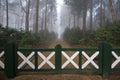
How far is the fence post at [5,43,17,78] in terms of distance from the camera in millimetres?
8567

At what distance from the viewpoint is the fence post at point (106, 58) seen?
8.66 meters

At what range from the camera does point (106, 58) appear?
343 inches

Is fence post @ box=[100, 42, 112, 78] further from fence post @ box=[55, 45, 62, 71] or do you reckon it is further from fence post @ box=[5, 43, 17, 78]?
fence post @ box=[5, 43, 17, 78]

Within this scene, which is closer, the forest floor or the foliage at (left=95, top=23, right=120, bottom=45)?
the forest floor

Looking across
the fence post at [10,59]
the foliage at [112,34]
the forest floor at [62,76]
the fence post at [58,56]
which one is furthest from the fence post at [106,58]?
the foliage at [112,34]

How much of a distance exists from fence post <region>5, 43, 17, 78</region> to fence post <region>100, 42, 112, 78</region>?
12.6 ft

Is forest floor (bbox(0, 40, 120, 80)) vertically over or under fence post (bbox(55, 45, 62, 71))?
under

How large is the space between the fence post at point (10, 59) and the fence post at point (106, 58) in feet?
12.6

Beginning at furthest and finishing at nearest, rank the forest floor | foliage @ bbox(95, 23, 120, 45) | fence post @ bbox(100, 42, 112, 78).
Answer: foliage @ bbox(95, 23, 120, 45) < fence post @ bbox(100, 42, 112, 78) < the forest floor

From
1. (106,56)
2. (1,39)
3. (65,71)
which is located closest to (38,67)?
(65,71)

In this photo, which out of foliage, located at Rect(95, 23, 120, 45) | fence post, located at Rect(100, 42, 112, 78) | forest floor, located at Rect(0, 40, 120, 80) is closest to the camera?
forest floor, located at Rect(0, 40, 120, 80)

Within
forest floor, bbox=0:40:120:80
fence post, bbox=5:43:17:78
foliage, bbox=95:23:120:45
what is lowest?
forest floor, bbox=0:40:120:80

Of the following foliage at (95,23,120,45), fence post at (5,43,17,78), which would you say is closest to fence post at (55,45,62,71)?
fence post at (5,43,17,78)

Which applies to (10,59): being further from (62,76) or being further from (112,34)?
(112,34)
